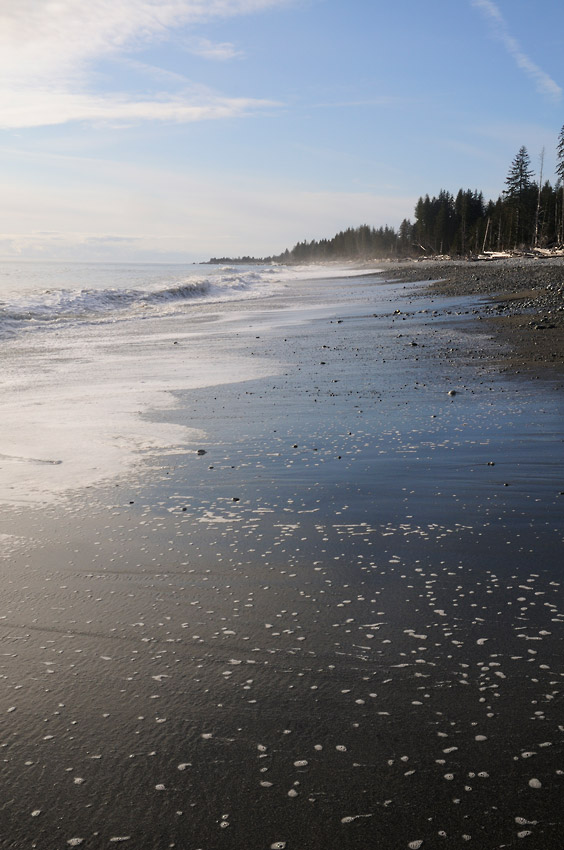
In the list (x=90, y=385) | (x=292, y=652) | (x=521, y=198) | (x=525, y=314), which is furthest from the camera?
(x=521, y=198)

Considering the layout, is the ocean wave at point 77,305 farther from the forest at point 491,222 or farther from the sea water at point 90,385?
the forest at point 491,222

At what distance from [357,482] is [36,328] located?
19.4 meters

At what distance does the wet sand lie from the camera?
233cm

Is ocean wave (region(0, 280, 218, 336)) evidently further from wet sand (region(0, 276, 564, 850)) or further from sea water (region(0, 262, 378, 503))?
wet sand (region(0, 276, 564, 850))

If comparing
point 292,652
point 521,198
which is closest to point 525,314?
point 292,652

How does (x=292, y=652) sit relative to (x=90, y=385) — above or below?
below

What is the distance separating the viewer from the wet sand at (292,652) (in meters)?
2.33

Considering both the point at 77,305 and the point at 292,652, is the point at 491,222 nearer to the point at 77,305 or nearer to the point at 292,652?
the point at 77,305

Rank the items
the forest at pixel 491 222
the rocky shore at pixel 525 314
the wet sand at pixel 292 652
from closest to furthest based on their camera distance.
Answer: the wet sand at pixel 292 652 → the rocky shore at pixel 525 314 → the forest at pixel 491 222

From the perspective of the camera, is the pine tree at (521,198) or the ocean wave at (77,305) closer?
the ocean wave at (77,305)

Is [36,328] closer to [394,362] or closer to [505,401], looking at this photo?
[394,362]

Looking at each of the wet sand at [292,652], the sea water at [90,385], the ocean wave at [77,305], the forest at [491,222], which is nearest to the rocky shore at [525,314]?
the sea water at [90,385]

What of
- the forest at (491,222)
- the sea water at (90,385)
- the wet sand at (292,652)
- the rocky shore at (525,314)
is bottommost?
the wet sand at (292,652)

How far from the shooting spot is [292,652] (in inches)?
130
